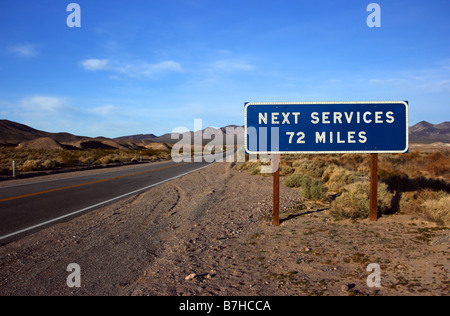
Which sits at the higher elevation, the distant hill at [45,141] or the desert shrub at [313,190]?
the distant hill at [45,141]

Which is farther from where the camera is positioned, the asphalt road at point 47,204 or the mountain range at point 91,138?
the mountain range at point 91,138

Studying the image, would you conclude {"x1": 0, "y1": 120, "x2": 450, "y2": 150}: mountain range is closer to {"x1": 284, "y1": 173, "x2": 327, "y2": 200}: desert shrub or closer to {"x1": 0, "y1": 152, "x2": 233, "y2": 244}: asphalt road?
{"x1": 0, "y1": 152, "x2": 233, "y2": 244}: asphalt road

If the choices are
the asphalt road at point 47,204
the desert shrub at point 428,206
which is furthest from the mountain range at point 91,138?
the desert shrub at point 428,206

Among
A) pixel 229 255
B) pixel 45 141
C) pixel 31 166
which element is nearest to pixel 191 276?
pixel 229 255

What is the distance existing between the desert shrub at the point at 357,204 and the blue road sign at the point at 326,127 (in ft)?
4.33

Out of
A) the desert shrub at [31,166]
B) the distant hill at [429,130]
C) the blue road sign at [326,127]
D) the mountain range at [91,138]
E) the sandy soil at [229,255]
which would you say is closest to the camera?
the sandy soil at [229,255]

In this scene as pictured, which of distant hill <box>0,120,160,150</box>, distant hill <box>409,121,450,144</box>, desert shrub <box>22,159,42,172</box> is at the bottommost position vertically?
desert shrub <box>22,159,42,172</box>

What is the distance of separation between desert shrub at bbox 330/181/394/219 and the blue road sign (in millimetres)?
1320

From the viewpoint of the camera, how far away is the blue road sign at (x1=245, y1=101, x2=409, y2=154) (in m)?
7.53

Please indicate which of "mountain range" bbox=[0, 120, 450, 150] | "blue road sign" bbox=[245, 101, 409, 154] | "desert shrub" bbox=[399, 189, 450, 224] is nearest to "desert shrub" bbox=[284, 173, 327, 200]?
"desert shrub" bbox=[399, 189, 450, 224]

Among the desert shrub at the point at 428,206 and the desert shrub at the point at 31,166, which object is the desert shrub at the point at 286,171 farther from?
the desert shrub at the point at 31,166

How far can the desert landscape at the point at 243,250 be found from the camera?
4066 mm

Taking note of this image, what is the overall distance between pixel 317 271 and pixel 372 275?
712 mm
